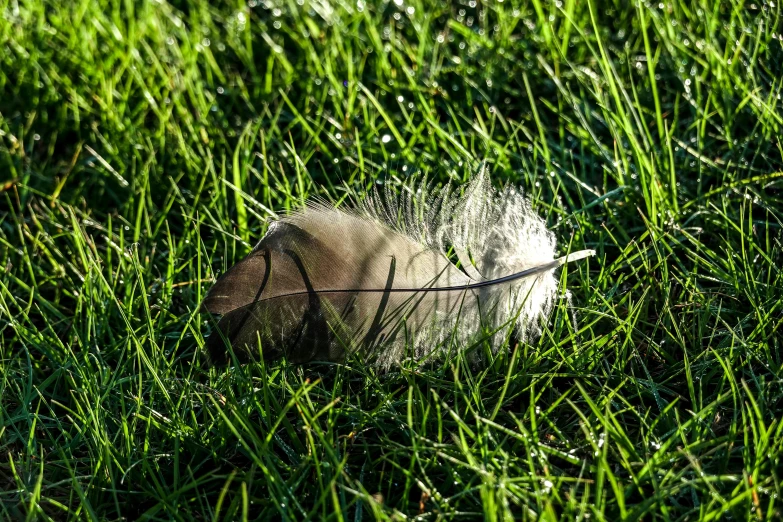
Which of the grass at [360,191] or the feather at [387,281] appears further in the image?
the feather at [387,281]

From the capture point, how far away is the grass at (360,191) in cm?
138

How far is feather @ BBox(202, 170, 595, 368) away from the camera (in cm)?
151

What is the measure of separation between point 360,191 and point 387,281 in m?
0.52

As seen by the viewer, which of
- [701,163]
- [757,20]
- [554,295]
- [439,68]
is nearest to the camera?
[554,295]

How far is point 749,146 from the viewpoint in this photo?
80.9 inches

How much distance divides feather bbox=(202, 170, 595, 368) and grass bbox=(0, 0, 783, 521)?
0.07 meters

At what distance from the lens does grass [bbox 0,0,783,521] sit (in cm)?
138

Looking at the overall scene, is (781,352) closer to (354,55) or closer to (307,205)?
(307,205)

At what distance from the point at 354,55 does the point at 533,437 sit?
1498 millimetres

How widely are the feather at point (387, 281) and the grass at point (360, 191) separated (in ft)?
0.24

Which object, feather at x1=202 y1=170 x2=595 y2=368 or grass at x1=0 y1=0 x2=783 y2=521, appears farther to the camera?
feather at x1=202 y1=170 x2=595 y2=368

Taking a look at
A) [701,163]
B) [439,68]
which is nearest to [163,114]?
[439,68]

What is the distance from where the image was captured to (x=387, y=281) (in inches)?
61.2

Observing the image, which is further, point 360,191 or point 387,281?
point 360,191
